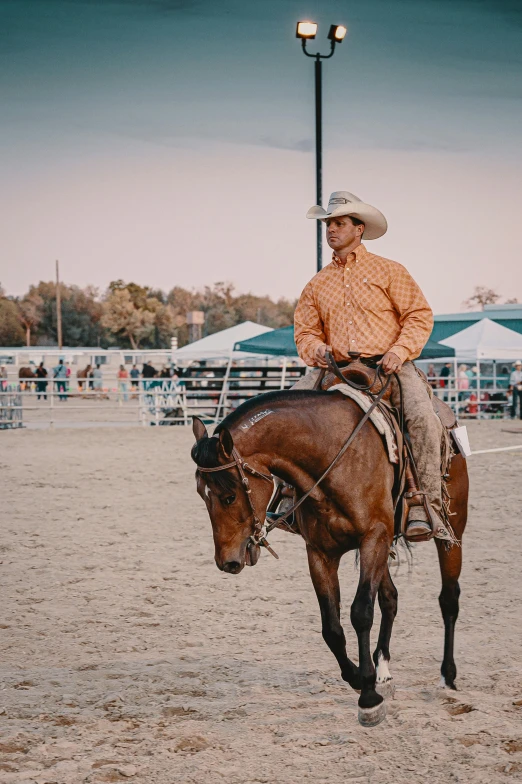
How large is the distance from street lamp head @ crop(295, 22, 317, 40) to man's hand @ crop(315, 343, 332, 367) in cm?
1239

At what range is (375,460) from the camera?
4.12 meters

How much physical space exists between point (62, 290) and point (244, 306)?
93.2 ft

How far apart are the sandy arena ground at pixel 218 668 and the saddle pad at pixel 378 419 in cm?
136

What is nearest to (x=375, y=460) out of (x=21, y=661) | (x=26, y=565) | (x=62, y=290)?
(x=21, y=661)

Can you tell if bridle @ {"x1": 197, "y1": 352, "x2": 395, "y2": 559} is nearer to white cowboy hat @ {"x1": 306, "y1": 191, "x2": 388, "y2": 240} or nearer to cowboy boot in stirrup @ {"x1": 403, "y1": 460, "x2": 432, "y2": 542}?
cowboy boot in stirrup @ {"x1": 403, "y1": 460, "x2": 432, "y2": 542}

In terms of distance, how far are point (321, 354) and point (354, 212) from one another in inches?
31.1

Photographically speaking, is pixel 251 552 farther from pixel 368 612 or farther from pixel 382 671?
pixel 382 671

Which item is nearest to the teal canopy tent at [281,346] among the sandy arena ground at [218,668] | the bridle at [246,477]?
the sandy arena ground at [218,668]

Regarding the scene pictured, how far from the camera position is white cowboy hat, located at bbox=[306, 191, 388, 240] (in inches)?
178

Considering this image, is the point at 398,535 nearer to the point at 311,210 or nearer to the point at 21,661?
the point at 311,210

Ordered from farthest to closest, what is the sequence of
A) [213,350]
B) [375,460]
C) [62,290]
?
1. [62,290]
2. [213,350]
3. [375,460]

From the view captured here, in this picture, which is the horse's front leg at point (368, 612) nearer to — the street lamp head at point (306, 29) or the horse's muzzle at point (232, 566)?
the horse's muzzle at point (232, 566)

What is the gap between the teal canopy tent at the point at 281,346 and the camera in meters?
21.8

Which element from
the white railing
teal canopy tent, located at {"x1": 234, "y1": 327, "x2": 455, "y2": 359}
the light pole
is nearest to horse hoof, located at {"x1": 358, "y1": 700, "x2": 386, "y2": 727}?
the light pole
